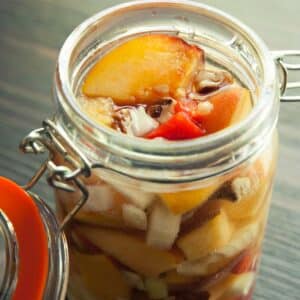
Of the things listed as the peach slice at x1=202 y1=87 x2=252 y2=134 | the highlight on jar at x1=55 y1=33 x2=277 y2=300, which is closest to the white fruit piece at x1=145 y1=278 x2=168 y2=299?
the highlight on jar at x1=55 y1=33 x2=277 y2=300

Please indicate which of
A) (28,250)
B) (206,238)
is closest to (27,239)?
(28,250)

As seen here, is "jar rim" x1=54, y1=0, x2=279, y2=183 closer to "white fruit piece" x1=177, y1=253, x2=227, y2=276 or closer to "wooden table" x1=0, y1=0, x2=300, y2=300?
"white fruit piece" x1=177, y1=253, x2=227, y2=276

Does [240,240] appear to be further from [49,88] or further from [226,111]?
[49,88]

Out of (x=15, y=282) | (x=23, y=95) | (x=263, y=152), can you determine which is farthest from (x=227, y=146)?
(x=23, y=95)

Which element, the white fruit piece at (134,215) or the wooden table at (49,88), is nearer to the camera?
the white fruit piece at (134,215)

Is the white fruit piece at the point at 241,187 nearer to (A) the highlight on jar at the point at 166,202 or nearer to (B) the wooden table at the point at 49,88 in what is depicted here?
(A) the highlight on jar at the point at 166,202

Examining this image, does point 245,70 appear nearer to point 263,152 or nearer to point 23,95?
point 263,152

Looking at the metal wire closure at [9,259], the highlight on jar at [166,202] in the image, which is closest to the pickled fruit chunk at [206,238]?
the highlight on jar at [166,202]
